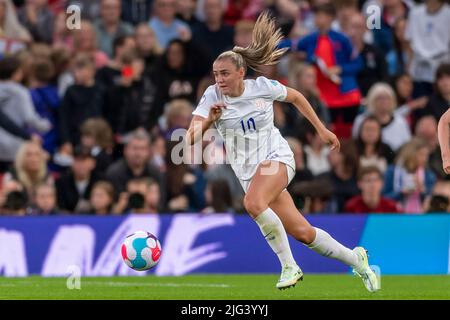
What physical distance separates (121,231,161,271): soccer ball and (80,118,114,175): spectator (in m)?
5.57

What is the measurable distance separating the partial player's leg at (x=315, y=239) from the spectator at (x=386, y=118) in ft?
21.1

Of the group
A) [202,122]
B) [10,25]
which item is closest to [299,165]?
[10,25]

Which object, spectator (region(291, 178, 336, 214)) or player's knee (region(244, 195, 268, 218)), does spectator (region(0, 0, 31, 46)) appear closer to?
spectator (region(291, 178, 336, 214))

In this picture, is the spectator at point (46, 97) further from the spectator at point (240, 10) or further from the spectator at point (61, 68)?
the spectator at point (240, 10)

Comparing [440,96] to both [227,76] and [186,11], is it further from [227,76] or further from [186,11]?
[227,76]

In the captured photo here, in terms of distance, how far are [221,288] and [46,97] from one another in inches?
255

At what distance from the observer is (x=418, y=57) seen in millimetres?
20078

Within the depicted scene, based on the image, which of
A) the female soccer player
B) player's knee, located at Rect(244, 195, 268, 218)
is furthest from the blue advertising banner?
player's knee, located at Rect(244, 195, 268, 218)

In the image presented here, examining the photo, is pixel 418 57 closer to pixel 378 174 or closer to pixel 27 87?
pixel 378 174

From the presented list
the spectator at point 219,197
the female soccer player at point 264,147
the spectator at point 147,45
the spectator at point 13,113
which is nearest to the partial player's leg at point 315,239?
the female soccer player at point 264,147

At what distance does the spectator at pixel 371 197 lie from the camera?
17.1 m

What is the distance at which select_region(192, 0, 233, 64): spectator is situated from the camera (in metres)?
20.2

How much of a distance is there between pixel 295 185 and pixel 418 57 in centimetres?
372
